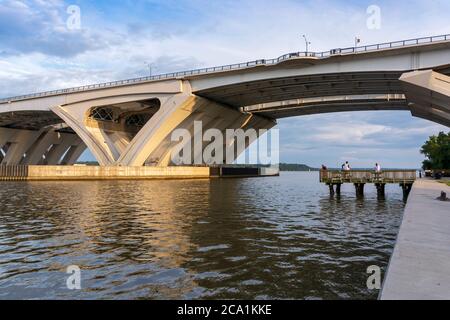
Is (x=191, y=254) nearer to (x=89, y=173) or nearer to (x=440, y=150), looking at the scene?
(x=89, y=173)

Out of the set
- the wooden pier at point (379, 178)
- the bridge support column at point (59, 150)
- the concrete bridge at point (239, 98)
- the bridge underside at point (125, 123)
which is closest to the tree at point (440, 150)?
the concrete bridge at point (239, 98)

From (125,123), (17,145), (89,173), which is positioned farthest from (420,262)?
(17,145)

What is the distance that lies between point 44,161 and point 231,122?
5295 centimetres

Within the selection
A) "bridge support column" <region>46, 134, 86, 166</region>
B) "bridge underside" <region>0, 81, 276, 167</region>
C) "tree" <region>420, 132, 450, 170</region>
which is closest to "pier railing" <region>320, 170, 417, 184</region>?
"tree" <region>420, 132, 450, 170</region>

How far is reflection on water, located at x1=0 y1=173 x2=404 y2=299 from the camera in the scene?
24.7 ft

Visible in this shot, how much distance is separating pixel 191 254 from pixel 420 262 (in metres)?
5.84

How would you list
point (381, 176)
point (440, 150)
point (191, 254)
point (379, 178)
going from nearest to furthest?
point (191, 254)
point (379, 178)
point (381, 176)
point (440, 150)

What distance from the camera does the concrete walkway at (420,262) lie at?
5.21 metres

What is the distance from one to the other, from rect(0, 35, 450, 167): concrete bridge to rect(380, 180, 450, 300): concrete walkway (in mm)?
30794

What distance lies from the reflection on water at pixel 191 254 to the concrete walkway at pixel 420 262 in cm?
103

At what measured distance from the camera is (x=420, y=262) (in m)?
6.90

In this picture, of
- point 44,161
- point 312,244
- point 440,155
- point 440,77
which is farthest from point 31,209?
point 44,161
